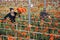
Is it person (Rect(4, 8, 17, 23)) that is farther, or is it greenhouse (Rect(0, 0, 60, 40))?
person (Rect(4, 8, 17, 23))

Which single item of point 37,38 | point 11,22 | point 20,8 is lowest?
point 37,38

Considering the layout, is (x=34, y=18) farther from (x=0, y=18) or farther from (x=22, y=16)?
(x=0, y=18)

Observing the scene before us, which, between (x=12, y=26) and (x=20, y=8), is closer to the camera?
(x=12, y=26)

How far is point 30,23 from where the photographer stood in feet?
9.55

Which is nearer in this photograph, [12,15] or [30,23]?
[30,23]

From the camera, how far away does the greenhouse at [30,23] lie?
2.66m

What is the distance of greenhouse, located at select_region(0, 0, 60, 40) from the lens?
2658 mm

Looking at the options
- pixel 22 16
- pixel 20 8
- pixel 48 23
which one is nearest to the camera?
pixel 48 23

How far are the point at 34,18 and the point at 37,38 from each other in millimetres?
569

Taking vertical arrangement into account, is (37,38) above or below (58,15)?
below

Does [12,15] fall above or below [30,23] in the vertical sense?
above

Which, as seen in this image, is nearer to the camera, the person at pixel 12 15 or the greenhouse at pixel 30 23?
the greenhouse at pixel 30 23

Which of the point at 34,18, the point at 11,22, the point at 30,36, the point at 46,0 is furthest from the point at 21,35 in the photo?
the point at 46,0

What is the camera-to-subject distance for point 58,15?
2973 millimetres
